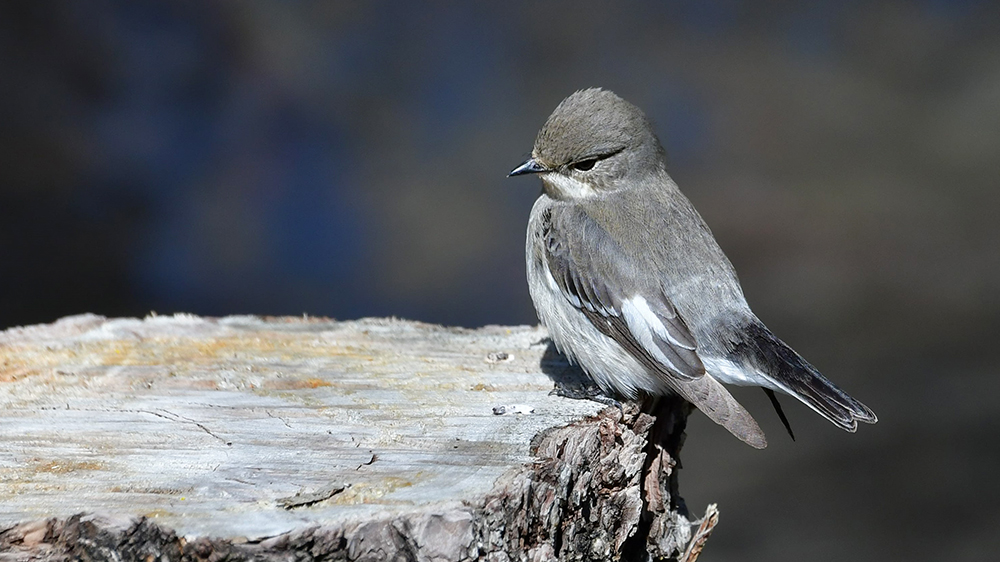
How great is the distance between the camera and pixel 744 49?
24.4 feet

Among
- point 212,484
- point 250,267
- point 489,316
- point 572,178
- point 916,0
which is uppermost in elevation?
point 916,0

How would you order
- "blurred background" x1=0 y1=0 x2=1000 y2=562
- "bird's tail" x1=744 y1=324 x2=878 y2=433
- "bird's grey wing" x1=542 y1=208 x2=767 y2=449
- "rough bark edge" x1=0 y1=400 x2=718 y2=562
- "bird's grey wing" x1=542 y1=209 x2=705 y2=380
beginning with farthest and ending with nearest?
"blurred background" x1=0 y1=0 x2=1000 y2=562 → "bird's grey wing" x1=542 y1=209 x2=705 y2=380 → "bird's grey wing" x1=542 y1=208 x2=767 y2=449 → "bird's tail" x1=744 y1=324 x2=878 y2=433 → "rough bark edge" x1=0 y1=400 x2=718 y2=562

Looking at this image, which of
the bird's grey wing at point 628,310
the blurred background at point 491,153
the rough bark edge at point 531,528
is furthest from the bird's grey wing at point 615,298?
the blurred background at point 491,153

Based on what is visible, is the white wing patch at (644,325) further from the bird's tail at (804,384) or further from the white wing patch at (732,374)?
the bird's tail at (804,384)

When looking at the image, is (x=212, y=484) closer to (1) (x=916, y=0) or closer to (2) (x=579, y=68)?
(2) (x=579, y=68)

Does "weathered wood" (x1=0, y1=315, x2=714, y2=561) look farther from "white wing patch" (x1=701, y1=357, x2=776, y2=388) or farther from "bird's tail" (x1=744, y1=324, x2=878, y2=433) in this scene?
"bird's tail" (x1=744, y1=324, x2=878, y2=433)

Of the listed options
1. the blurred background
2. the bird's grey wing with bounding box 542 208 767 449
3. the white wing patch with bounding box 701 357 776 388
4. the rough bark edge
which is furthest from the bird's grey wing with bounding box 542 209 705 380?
the blurred background

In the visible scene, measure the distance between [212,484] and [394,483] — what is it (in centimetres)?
49

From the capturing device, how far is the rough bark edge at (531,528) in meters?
2.39

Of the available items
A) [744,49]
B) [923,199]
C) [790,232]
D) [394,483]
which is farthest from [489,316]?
[394,483]

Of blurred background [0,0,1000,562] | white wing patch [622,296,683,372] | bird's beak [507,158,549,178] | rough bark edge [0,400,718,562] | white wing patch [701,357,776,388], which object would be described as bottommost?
rough bark edge [0,400,718,562]

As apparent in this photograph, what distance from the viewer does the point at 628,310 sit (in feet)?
11.9

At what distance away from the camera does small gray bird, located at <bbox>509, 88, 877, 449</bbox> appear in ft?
11.2

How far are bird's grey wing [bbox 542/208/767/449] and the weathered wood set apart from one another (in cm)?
23
